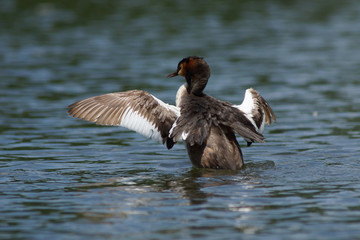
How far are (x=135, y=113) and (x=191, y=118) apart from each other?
33.2 inches

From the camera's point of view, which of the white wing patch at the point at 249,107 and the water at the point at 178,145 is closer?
the water at the point at 178,145

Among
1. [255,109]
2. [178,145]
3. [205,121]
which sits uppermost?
[255,109]

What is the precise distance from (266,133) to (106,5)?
64.8 ft

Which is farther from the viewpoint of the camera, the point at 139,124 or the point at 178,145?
the point at 178,145

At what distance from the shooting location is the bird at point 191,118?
362 inches

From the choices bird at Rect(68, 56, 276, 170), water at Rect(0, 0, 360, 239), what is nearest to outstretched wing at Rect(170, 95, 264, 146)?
bird at Rect(68, 56, 276, 170)

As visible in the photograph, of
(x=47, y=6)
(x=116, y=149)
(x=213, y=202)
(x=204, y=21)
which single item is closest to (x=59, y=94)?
(x=116, y=149)

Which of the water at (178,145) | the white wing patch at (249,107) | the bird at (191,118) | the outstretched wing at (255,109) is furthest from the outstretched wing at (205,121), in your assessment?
the water at (178,145)

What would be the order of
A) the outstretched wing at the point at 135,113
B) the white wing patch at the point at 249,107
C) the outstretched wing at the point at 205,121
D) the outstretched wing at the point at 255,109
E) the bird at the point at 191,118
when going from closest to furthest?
the outstretched wing at the point at 205,121 → the bird at the point at 191,118 → the outstretched wing at the point at 135,113 → the white wing patch at the point at 249,107 → the outstretched wing at the point at 255,109

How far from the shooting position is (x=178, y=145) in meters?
12.0

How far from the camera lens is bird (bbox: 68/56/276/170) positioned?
30.2 ft

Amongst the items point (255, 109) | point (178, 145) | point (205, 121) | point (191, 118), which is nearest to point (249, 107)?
point (255, 109)

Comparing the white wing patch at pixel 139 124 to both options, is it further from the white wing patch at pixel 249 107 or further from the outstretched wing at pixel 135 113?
the white wing patch at pixel 249 107

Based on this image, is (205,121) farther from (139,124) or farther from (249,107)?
(249,107)
